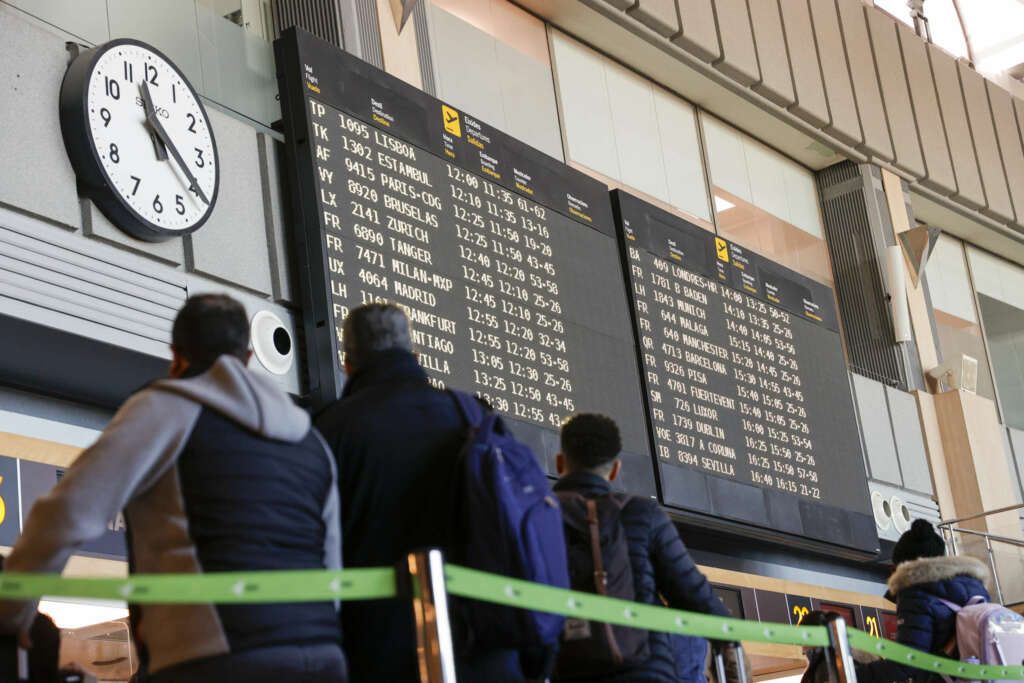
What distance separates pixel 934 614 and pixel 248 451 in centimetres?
362

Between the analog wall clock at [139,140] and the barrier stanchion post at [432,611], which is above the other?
the analog wall clock at [139,140]

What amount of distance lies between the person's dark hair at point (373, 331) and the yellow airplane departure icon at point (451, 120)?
5.26 metres

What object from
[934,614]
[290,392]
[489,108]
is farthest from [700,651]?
[489,108]

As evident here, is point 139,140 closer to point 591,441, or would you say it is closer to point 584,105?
point 591,441

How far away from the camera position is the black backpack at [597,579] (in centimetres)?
387

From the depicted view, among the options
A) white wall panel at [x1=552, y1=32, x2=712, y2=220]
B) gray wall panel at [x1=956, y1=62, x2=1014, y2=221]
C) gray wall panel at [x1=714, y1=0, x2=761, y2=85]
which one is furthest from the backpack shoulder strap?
gray wall panel at [x1=956, y1=62, x2=1014, y2=221]

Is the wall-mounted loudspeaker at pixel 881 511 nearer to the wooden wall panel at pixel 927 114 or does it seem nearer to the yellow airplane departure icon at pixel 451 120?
the wooden wall panel at pixel 927 114

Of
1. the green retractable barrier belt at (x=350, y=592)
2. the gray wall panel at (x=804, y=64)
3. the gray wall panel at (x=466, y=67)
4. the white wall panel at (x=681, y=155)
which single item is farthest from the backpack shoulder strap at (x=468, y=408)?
the gray wall panel at (x=804, y=64)

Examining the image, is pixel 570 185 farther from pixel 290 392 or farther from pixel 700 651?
pixel 700 651

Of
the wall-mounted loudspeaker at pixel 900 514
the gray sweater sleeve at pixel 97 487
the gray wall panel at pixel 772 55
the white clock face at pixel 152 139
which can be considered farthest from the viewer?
the gray wall panel at pixel 772 55

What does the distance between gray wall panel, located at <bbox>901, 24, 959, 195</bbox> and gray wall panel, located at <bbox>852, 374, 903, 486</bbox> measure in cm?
360

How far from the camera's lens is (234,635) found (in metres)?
2.74

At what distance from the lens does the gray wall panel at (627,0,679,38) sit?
476 inches

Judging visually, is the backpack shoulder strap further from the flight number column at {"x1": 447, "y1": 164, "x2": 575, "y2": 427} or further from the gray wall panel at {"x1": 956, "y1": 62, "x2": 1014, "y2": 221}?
the gray wall panel at {"x1": 956, "y1": 62, "x2": 1014, "y2": 221}
